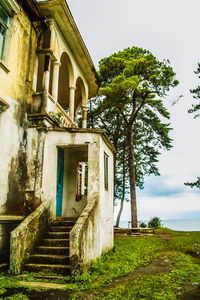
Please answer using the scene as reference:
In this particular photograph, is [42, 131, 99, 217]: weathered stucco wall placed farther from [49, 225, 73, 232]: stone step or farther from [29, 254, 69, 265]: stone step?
[29, 254, 69, 265]: stone step

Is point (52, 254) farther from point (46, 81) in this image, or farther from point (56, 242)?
point (46, 81)

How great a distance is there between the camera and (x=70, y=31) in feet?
39.2

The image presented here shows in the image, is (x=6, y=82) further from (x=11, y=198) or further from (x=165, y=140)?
(x=165, y=140)

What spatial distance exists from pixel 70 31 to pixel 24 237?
8521 millimetres

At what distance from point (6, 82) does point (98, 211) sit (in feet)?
16.7

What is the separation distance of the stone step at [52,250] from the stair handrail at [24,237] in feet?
0.87

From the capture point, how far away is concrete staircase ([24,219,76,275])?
24.5 ft

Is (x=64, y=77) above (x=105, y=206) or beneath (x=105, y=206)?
above

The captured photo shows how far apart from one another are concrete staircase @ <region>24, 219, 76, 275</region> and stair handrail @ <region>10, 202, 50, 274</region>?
238 millimetres

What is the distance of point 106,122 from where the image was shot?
26688 mm

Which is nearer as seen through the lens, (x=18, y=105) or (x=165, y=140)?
(x=18, y=105)

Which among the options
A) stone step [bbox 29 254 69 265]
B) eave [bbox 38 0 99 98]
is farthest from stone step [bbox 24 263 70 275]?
eave [bbox 38 0 99 98]

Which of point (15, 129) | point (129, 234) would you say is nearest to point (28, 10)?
point (15, 129)

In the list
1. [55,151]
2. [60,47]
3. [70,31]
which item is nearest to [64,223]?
[55,151]
